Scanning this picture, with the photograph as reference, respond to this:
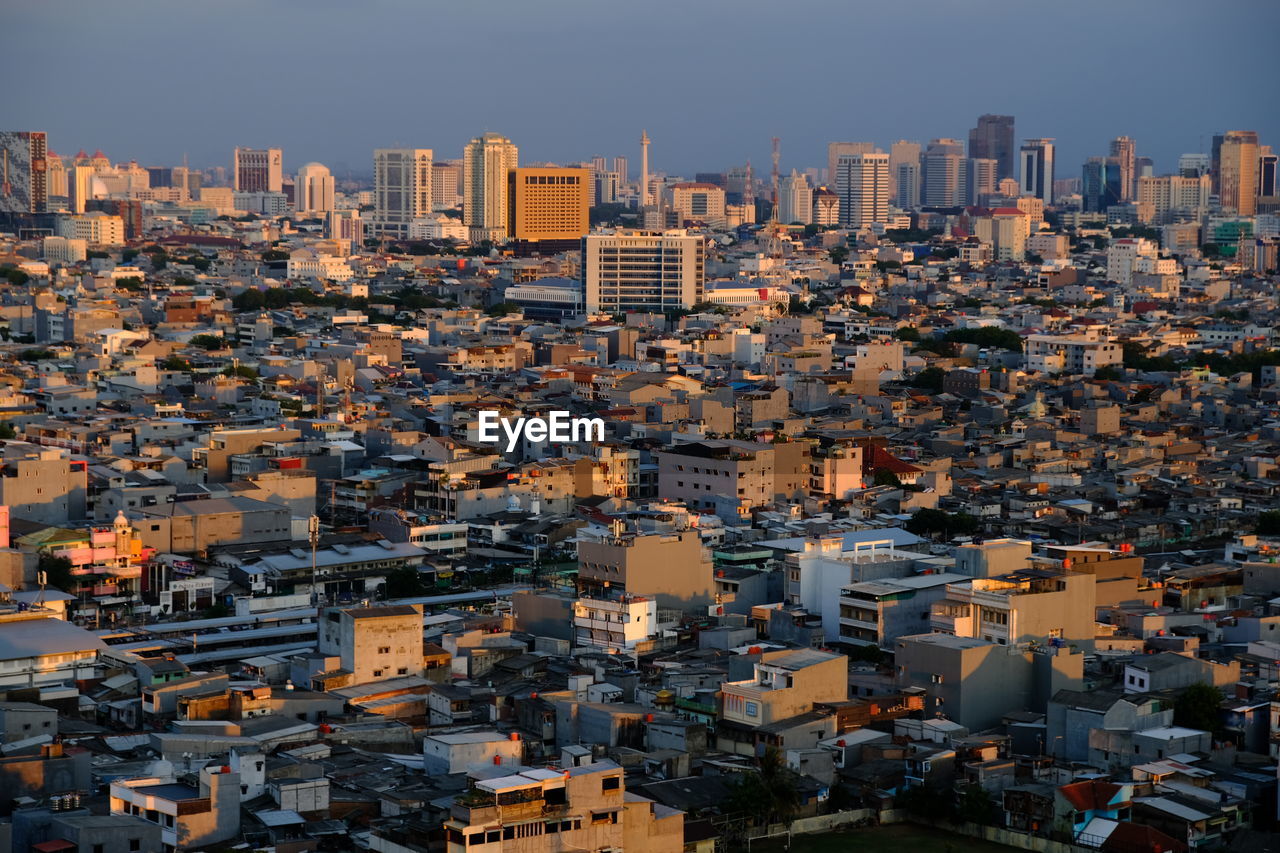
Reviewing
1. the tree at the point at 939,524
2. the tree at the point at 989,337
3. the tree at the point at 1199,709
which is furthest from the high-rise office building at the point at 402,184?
the tree at the point at 1199,709

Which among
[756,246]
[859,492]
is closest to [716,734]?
[859,492]

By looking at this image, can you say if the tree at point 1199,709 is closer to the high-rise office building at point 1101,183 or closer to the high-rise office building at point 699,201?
the high-rise office building at point 699,201

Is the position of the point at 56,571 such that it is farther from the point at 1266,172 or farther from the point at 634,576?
the point at 1266,172

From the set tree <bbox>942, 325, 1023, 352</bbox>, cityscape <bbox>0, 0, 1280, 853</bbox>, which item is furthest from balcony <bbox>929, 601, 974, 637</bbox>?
tree <bbox>942, 325, 1023, 352</bbox>

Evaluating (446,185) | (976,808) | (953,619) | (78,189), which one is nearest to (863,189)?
(446,185)

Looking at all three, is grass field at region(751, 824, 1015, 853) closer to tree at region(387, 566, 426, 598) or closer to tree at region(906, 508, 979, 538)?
tree at region(387, 566, 426, 598)

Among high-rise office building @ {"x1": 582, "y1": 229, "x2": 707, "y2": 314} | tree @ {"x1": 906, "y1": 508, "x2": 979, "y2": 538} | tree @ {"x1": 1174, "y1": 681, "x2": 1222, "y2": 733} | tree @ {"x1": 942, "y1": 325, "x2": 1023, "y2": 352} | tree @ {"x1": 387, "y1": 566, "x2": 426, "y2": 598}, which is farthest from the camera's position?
high-rise office building @ {"x1": 582, "y1": 229, "x2": 707, "y2": 314}
